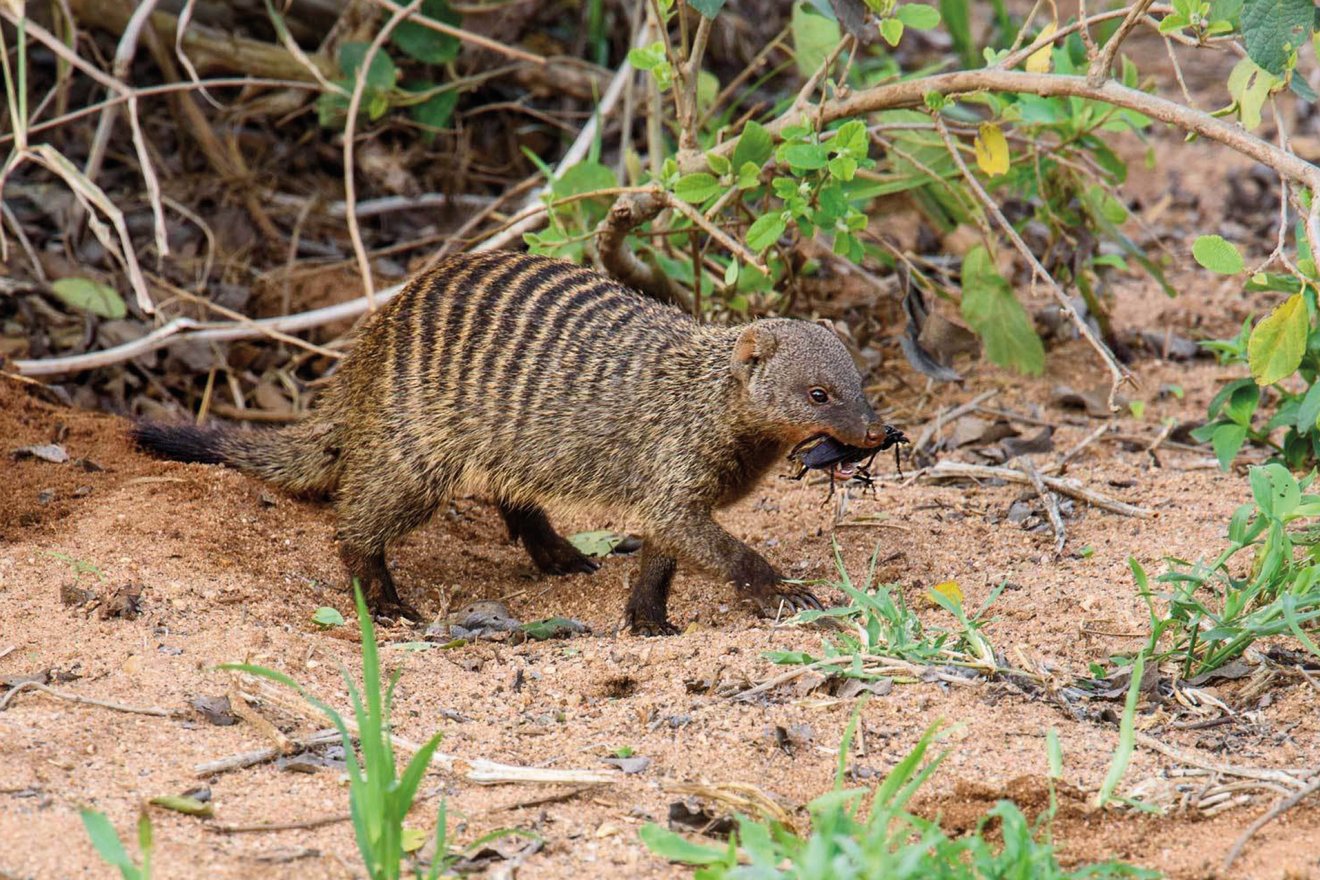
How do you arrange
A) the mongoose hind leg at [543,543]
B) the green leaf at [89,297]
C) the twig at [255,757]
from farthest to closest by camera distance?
the green leaf at [89,297], the mongoose hind leg at [543,543], the twig at [255,757]

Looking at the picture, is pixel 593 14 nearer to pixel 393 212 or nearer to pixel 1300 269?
pixel 393 212

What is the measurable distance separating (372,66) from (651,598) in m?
2.58

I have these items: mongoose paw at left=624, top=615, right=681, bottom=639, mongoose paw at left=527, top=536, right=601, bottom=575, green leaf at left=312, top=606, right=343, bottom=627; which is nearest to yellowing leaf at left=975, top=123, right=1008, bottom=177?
mongoose paw at left=624, top=615, right=681, bottom=639

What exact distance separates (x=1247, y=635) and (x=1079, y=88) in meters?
1.35

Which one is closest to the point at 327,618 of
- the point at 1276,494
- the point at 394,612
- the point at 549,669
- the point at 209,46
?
the point at 394,612

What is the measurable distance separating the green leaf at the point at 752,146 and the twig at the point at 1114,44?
35.2 inches

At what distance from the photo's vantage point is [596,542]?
4371 mm

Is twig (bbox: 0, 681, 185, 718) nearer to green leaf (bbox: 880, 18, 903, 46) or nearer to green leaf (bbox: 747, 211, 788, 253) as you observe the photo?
green leaf (bbox: 747, 211, 788, 253)

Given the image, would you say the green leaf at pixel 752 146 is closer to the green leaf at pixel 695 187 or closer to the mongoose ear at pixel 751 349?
the green leaf at pixel 695 187

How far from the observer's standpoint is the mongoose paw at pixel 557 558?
4.25 metres

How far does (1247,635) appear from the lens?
2686 mm

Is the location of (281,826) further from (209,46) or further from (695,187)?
(209,46)

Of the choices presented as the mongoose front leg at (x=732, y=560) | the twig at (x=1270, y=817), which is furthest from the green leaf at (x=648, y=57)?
the twig at (x=1270, y=817)

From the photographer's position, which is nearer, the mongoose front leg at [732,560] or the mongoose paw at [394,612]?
the mongoose front leg at [732,560]
